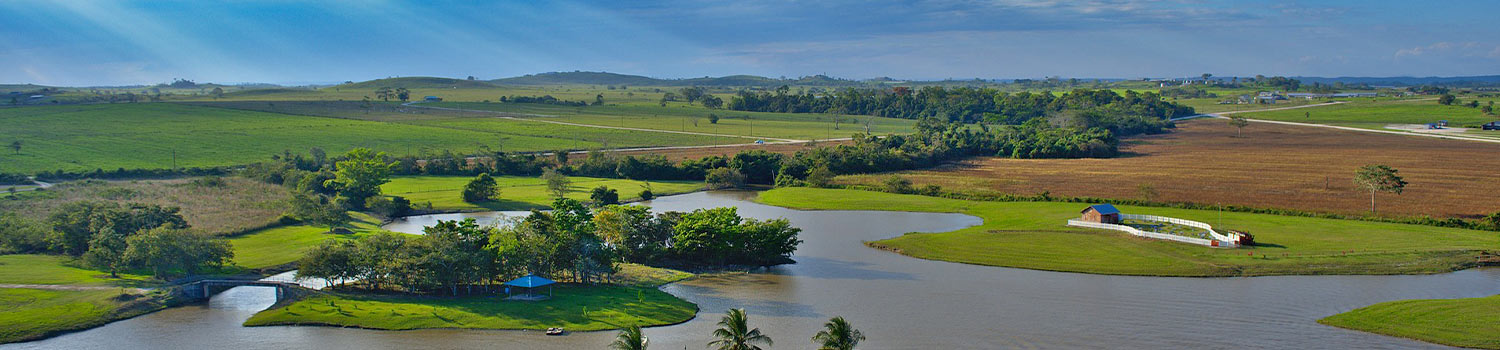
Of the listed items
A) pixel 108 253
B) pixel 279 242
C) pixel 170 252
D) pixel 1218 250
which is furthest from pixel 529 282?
pixel 1218 250

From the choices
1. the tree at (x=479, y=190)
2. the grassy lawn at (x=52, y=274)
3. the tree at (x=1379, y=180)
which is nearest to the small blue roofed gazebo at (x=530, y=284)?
the grassy lawn at (x=52, y=274)

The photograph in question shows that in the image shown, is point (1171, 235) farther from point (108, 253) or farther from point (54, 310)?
point (108, 253)

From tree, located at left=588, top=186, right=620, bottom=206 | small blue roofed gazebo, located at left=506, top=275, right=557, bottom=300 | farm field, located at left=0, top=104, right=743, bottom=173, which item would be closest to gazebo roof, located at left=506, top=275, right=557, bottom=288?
small blue roofed gazebo, located at left=506, top=275, right=557, bottom=300

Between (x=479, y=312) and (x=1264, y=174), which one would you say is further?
(x=1264, y=174)

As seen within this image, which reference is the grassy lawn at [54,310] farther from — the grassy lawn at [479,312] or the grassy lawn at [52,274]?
the grassy lawn at [479,312]

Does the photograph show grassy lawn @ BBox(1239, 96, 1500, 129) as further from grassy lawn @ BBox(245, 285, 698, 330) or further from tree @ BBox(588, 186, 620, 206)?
grassy lawn @ BBox(245, 285, 698, 330)

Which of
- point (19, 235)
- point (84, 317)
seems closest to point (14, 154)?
point (19, 235)

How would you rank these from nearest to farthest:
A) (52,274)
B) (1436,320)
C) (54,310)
Answer: (1436,320) < (54,310) < (52,274)
